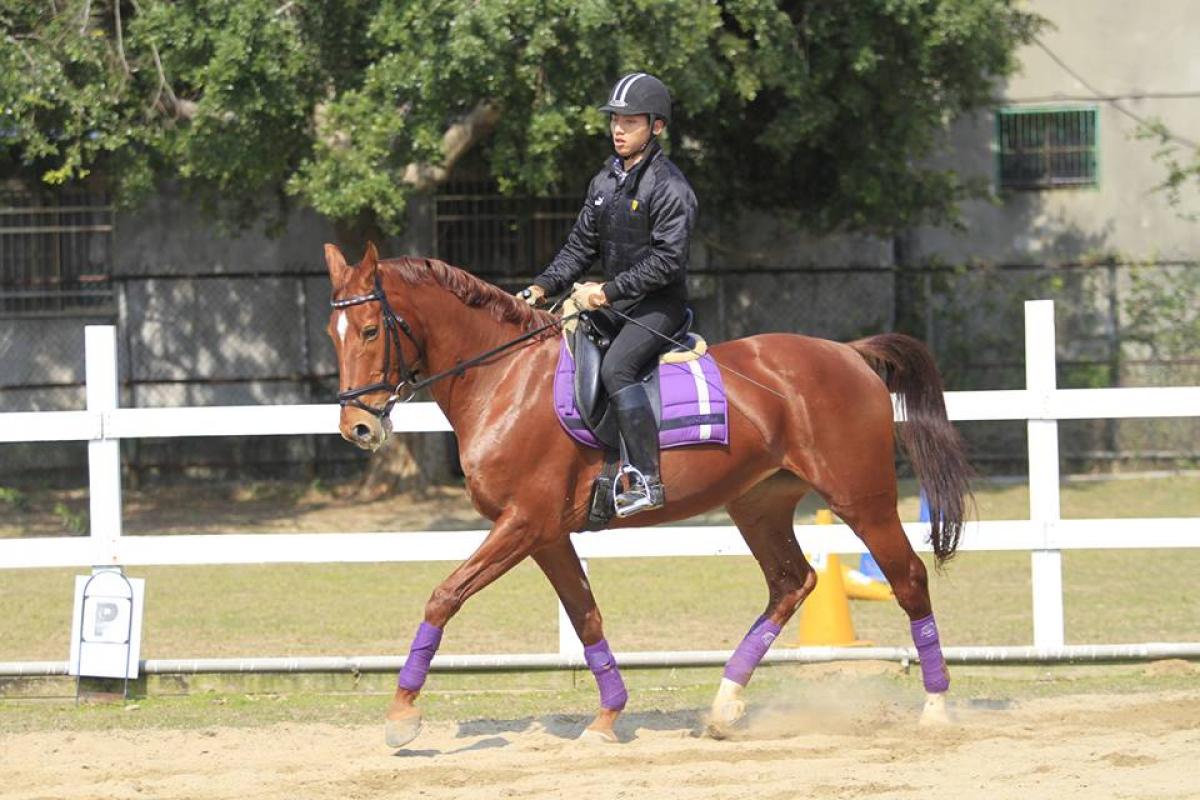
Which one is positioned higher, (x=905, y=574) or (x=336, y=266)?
(x=336, y=266)

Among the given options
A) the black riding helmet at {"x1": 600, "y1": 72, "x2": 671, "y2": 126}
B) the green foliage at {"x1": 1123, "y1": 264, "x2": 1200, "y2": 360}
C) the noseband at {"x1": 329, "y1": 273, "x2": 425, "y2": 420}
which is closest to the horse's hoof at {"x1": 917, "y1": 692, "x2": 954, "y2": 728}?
the noseband at {"x1": 329, "y1": 273, "x2": 425, "y2": 420}

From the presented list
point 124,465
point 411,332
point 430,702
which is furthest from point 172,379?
point 411,332

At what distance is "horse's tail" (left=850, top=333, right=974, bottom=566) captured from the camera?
830 cm

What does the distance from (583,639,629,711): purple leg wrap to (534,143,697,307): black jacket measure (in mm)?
1702

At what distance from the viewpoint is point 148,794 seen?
664 centimetres

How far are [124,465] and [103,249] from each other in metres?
3.04

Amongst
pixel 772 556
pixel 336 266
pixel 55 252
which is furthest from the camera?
pixel 55 252

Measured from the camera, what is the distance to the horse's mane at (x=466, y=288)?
7547mm

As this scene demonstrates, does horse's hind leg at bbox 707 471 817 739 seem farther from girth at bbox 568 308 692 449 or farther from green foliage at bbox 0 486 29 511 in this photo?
green foliage at bbox 0 486 29 511

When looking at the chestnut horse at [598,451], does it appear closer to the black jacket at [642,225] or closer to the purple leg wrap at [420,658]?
the purple leg wrap at [420,658]

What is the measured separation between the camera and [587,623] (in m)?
7.88

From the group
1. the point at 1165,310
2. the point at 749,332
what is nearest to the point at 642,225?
the point at 749,332

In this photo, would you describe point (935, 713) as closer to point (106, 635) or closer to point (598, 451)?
point (598, 451)

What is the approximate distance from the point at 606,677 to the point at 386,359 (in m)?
1.91
